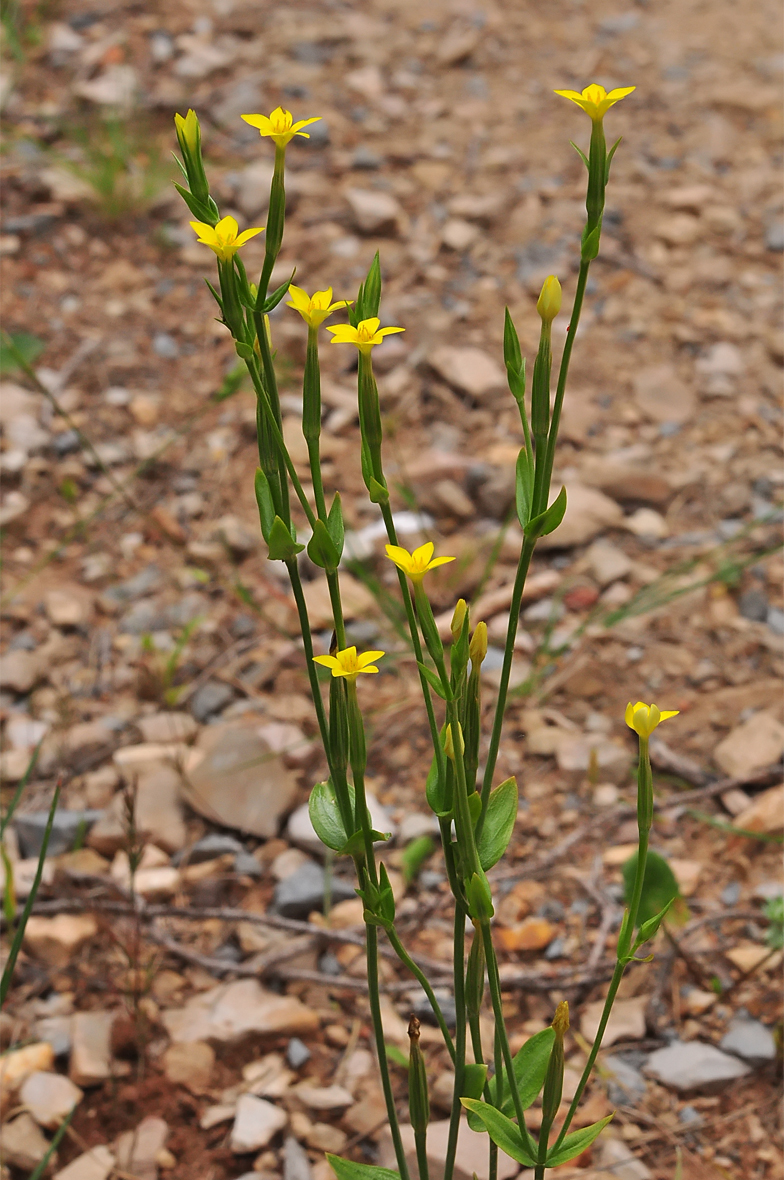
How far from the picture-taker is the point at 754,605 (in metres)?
3.11

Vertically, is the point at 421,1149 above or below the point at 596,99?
below

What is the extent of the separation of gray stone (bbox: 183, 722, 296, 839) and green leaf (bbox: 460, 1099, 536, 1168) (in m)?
1.31

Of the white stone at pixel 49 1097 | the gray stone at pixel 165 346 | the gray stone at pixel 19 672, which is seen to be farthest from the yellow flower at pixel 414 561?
the gray stone at pixel 165 346

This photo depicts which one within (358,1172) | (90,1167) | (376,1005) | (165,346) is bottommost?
(90,1167)

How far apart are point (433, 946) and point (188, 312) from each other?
2.73m

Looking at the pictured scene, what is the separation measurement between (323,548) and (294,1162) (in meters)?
1.30

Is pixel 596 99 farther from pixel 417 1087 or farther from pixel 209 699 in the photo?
pixel 209 699

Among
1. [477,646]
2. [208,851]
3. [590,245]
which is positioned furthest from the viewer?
[208,851]

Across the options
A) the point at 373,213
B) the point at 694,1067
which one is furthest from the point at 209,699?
the point at 373,213

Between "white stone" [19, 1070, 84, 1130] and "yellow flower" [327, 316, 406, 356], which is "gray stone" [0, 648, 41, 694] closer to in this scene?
"white stone" [19, 1070, 84, 1130]

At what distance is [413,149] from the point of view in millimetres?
4812

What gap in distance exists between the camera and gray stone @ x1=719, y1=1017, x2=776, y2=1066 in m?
2.11

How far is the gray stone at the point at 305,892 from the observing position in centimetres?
246

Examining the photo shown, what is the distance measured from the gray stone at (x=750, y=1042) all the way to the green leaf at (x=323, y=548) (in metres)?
1.42
